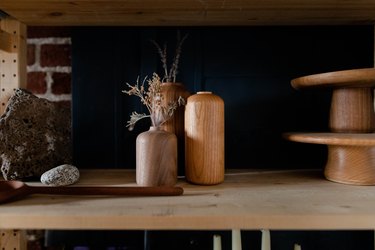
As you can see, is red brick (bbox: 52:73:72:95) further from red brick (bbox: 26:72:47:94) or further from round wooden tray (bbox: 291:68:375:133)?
round wooden tray (bbox: 291:68:375:133)

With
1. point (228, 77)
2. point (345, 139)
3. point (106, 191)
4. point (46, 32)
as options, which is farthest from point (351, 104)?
point (46, 32)

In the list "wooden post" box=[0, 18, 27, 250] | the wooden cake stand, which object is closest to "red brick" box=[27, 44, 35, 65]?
"wooden post" box=[0, 18, 27, 250]

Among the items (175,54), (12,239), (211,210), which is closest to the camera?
(211,210)

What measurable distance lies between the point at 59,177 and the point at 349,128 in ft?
1.96

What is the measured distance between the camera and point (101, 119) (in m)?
0.79

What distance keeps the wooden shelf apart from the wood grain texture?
125 millimetres

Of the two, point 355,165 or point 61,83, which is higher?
point 61,83

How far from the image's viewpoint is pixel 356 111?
0.61 metres

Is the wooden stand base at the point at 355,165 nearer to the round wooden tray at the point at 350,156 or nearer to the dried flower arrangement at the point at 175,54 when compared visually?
the round wooden tray at the point at 350,156

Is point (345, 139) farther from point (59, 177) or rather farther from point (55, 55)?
point (55, 55)

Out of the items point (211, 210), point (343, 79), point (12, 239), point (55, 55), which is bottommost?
point (12, 239)

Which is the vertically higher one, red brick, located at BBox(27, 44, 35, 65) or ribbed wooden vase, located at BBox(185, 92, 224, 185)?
red brick, located at BBox(27, 44, 35, 65)

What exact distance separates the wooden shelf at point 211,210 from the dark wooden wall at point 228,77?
0.26m

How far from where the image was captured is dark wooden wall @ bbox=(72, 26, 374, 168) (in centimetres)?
78
